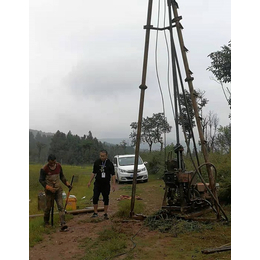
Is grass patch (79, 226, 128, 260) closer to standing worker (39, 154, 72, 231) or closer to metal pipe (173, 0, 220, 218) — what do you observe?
Answer: standing worker (39, 154, 72, 231)

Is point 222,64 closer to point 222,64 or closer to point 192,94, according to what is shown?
point 222,64

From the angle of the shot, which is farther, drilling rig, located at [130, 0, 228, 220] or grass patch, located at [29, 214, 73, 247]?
drilling rig, located at [130, 0, 228, 220]

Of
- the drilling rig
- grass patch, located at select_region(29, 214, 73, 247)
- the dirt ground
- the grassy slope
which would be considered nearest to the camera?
the grassy slope

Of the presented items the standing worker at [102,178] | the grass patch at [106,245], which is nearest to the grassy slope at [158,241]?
the grass patch at [106,245]

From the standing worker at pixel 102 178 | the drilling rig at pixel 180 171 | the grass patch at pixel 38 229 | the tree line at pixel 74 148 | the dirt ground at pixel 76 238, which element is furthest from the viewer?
the tree line at pixel 74 148

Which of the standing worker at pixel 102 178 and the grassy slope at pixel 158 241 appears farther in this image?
the standing worker at pixel 102 178

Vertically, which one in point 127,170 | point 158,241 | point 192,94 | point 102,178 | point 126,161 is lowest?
point 158,241

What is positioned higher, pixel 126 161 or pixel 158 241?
pixel 126 161

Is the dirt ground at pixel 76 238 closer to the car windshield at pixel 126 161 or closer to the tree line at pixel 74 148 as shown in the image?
the car windshield at pixel 126 161

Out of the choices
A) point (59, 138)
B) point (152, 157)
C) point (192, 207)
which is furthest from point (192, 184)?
point (59, 138)

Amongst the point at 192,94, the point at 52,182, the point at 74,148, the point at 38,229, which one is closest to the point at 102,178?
the point at 52,182

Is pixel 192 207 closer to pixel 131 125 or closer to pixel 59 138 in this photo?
pixel 131 125

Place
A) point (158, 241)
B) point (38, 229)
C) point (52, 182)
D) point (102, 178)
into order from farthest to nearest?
point (102, 178) < point (52, 182) < point (38, 229) < point (158, 241)

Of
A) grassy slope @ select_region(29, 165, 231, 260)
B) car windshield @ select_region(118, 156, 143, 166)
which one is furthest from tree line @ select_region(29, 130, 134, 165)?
grassy slope @ select_region(29, 165, 231, 260)
